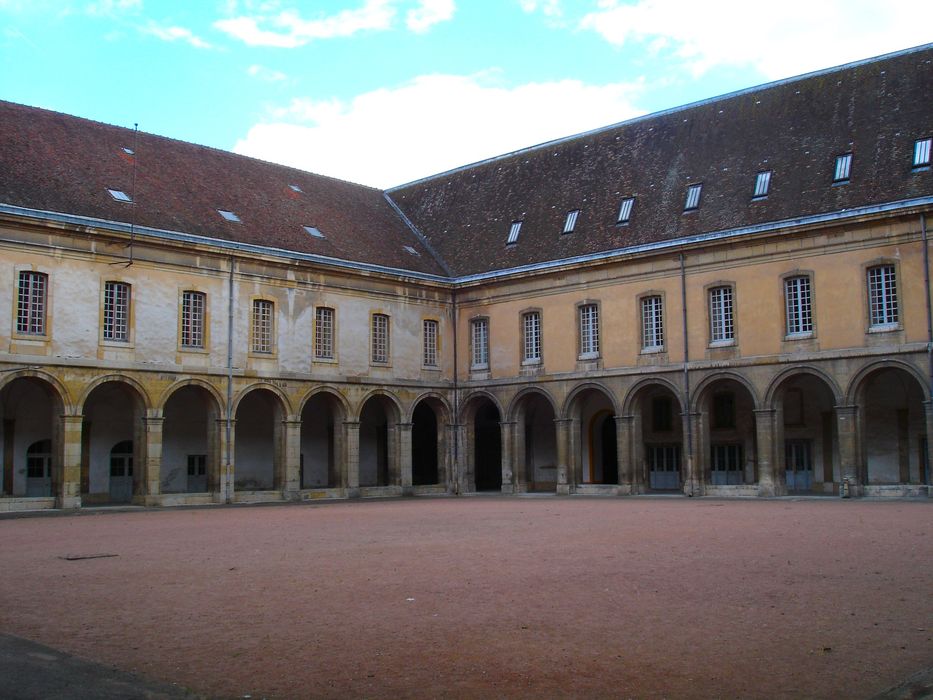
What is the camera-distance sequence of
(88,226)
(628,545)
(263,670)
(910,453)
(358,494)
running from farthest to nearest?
1. (358,494)
2. (910,453)
3. (88,226)
4. (628,545)
5. (263,670)

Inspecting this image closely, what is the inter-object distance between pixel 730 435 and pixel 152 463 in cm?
1685

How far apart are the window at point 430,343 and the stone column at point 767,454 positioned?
11.2m

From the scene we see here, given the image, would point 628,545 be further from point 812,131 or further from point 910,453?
point 812,131

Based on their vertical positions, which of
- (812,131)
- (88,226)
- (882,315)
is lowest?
(882,315)

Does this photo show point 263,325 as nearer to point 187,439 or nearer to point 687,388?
point 187,439

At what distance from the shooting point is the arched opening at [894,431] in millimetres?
27891

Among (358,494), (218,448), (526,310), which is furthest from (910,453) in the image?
(218,448)

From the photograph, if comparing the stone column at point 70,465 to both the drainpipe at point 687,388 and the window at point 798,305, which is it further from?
the window at point 798,305

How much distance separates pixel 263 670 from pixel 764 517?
14301 mm

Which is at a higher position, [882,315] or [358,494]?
[882,315]

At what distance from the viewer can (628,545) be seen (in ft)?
46.6

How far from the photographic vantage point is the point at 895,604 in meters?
8.99

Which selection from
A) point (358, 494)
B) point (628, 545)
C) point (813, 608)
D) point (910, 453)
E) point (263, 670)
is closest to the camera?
point (263, 670)

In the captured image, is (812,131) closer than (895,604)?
No
